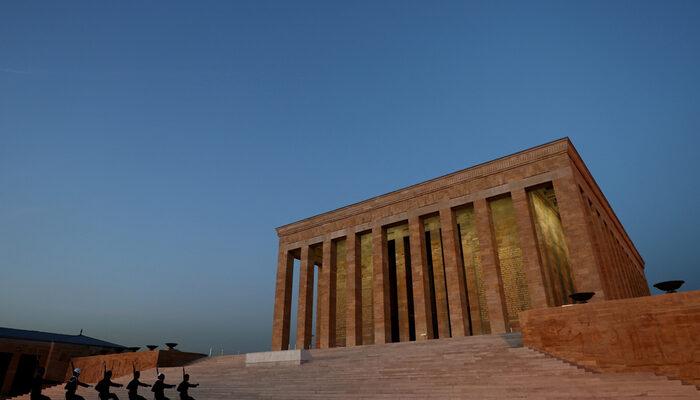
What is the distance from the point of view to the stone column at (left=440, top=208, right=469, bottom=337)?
20.8 meters

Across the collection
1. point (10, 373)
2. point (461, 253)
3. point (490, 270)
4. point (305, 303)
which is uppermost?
point (461, 253)

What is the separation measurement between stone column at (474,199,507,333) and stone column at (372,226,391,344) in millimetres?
6043

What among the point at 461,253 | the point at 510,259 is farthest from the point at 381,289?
the point at 510,259

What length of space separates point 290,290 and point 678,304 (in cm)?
2293

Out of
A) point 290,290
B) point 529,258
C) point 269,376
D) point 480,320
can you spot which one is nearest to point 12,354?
point 290,290

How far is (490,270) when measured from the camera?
67.4 feet

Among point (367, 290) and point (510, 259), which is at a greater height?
point (510, 259)

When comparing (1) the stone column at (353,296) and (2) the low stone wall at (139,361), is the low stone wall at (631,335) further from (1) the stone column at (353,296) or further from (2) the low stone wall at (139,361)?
(2) the low stone wall at (139,361)

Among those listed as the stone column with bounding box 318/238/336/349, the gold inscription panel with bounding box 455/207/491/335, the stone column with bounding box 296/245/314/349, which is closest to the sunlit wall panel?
the gold inscription panel with bounding box 455/207/491/335

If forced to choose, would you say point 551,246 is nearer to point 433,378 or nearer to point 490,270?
point 490,270

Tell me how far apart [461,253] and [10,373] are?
37.9 metres

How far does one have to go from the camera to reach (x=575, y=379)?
9305 mm

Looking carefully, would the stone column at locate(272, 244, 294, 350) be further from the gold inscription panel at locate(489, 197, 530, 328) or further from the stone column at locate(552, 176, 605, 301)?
the stone column at locate(552, 176, 605, 301)

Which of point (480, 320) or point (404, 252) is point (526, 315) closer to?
point (480, 320)
